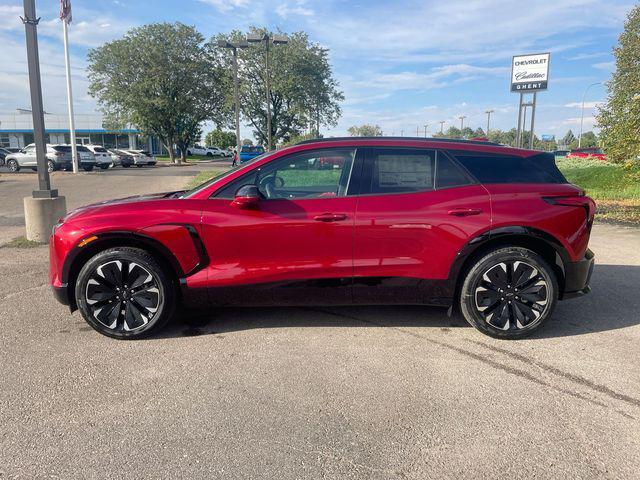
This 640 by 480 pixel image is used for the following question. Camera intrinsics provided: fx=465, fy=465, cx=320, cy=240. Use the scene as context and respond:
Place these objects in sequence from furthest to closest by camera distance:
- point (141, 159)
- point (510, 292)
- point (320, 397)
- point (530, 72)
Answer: point (141, 159), point (530, 72), point (510, 292), point (320, 397)

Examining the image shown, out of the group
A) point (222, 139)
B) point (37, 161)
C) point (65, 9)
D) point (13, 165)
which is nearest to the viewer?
point (37, 161)

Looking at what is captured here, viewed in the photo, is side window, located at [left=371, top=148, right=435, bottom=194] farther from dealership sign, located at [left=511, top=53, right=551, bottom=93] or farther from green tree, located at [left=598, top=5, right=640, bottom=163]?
dealership sign, located at [left=511, top=53, right=551, bottom=93]

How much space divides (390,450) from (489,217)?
2.20m

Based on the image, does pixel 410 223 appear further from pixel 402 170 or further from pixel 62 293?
pixel 62 293

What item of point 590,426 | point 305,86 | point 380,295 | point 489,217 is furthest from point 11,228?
point 305,86

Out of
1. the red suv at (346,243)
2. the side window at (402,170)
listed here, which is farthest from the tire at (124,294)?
the side window at (402,170)

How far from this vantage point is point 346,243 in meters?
3.91

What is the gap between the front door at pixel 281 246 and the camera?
3.88m

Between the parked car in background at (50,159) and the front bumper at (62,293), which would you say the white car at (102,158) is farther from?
the front bumper at (62,293)

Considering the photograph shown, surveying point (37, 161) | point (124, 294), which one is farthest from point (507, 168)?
point (37, 161)

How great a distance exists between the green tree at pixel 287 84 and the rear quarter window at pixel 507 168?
42.3 meters

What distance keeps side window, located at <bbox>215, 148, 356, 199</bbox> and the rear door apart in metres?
0.21

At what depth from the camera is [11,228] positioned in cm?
931

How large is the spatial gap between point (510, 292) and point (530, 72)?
17640mm
